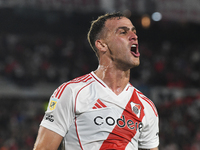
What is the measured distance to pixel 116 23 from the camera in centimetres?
274

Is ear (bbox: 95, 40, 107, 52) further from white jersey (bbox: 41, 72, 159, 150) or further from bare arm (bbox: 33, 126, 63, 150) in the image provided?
bare arm (bbox: 33, 126, 63, 150)

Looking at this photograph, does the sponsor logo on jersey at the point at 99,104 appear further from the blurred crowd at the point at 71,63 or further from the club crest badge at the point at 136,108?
the blurred crowd at the point at 71,63

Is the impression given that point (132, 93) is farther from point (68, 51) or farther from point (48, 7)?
point (68, 51)

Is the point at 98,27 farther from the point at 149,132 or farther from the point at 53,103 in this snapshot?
the point at 149,132

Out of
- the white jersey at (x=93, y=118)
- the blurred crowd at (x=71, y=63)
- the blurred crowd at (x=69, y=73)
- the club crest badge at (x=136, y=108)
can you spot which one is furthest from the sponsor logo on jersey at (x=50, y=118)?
the blurred crowd at (x=71, y=63)

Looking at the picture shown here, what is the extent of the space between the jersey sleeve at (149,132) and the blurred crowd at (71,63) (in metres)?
10.4

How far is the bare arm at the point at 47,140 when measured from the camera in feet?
7.57

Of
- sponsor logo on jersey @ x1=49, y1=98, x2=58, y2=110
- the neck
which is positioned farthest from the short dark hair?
sponsor logo on jersey @ x1=49, y1=98, x2=58, y2=110

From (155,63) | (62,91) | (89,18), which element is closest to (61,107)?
(62,91)

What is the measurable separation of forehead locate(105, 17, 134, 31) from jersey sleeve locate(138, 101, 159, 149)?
2.48 feet

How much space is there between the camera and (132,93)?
2.77 m

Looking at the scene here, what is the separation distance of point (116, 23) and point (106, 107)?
76 centimetres

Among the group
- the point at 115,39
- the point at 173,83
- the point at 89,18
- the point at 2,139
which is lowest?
the point at 2,139

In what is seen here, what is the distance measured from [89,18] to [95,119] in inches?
566
